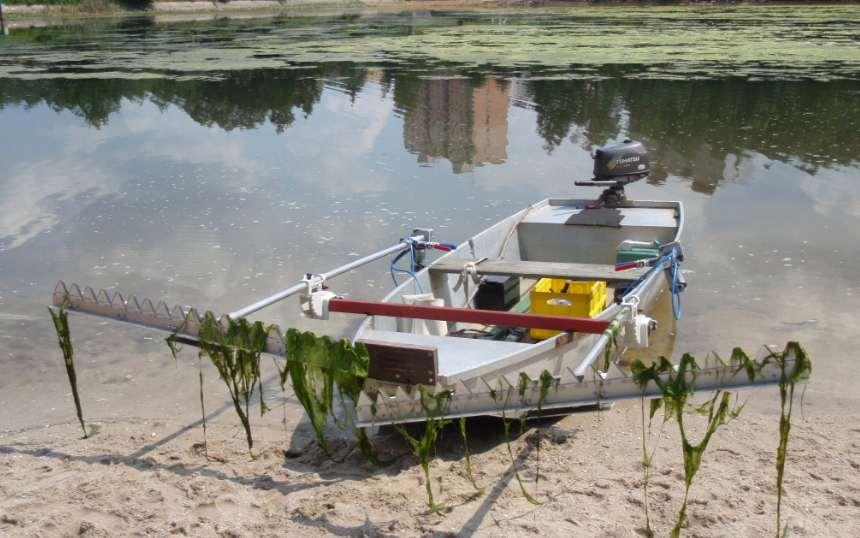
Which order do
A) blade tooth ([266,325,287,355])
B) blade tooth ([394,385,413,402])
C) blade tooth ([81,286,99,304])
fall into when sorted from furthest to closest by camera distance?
blade tooth ([81,286,99,304])
blade tooth ([266,325,287,355])
blade tooth ([394,385,413,402])

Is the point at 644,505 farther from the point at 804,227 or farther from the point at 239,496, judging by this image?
the point at 804,227

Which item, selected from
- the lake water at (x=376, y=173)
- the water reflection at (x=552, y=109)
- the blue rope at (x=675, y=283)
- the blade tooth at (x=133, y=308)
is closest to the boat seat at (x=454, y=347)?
the blade tooth at (x=133, y=308)

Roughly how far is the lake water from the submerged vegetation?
5.70 feet

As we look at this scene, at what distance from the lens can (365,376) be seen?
5.01 metres

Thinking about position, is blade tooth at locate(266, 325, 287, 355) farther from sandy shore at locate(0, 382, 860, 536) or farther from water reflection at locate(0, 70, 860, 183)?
water reflection at locate(0, 70, 860, 183)

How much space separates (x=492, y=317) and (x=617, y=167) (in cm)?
500

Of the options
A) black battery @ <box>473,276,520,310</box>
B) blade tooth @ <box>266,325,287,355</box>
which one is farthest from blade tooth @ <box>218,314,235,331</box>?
black battery @ <box>473,276,520,310</box>

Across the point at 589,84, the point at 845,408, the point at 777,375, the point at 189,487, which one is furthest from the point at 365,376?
the point at 589,84

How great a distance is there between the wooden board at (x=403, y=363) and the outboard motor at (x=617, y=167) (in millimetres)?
5191

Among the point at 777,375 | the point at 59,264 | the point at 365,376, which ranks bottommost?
the point at 59,264

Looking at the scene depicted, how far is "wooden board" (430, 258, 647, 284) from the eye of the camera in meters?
7.41

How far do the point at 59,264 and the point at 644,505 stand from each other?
25.8 feet

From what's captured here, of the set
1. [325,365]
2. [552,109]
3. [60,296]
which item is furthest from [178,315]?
[552,109]

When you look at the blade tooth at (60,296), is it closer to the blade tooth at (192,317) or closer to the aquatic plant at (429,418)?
the blade tooth at (192,317)
